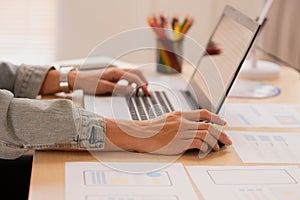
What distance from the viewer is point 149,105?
1.53 meters

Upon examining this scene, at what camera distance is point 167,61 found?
76.7 inches

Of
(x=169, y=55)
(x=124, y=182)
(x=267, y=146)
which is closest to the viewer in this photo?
(x=124, y=182)

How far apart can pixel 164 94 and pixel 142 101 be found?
11 centimetres


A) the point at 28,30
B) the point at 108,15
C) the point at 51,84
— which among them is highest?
the point at 51,84

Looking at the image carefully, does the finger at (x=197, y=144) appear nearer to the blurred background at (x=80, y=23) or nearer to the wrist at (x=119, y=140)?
the wrist at (x=119, y=140)

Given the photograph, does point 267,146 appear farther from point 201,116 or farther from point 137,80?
point 137,80

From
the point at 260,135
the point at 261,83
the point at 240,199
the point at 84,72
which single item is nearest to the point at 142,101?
the point at 84,72

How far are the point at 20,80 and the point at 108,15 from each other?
4.60 feet

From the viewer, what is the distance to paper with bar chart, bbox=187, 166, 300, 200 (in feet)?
3.38

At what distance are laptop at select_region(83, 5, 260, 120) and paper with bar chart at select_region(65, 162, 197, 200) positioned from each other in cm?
28

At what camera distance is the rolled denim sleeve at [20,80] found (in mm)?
1576

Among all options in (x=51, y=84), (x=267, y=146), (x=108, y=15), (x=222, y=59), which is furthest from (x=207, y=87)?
(x=108, y=15)

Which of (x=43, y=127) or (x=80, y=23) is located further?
(x=80, y=23)

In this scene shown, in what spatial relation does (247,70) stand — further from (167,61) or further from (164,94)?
(164,94)
